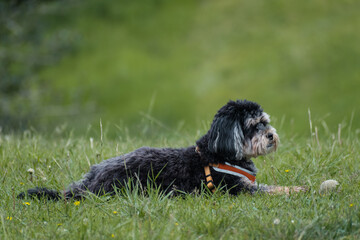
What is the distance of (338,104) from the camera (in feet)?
43.5

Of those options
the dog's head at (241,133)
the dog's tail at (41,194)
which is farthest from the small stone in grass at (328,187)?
the dog's tail at (41,194)

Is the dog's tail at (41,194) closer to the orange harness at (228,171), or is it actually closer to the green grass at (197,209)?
the green grass at (197,209)

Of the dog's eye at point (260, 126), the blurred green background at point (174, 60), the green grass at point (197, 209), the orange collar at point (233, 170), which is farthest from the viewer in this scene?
the blurred green background at point (174, 60)

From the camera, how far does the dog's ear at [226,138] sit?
471 cm

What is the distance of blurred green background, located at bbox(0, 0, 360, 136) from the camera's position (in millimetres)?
14195

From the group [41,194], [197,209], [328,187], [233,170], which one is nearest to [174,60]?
[233,170]

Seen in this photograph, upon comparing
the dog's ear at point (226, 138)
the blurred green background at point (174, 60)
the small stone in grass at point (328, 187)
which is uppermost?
the dog's ear at point (226, 138)

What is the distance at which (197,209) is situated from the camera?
3.99 metres

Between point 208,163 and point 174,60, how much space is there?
13.0m

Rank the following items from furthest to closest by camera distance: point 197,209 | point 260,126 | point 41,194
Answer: point 260,126, point 41,194, point 197,209

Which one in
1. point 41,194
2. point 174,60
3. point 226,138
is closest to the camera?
point 41,194

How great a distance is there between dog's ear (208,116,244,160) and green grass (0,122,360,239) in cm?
42

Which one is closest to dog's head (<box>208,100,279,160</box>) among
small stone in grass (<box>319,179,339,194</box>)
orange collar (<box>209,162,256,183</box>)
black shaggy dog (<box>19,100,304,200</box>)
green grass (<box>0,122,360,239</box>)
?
black shaggy dog (<box>19,100,304,200</box>)

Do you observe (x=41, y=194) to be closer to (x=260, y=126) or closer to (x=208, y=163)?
A: (x=208, y=163)
